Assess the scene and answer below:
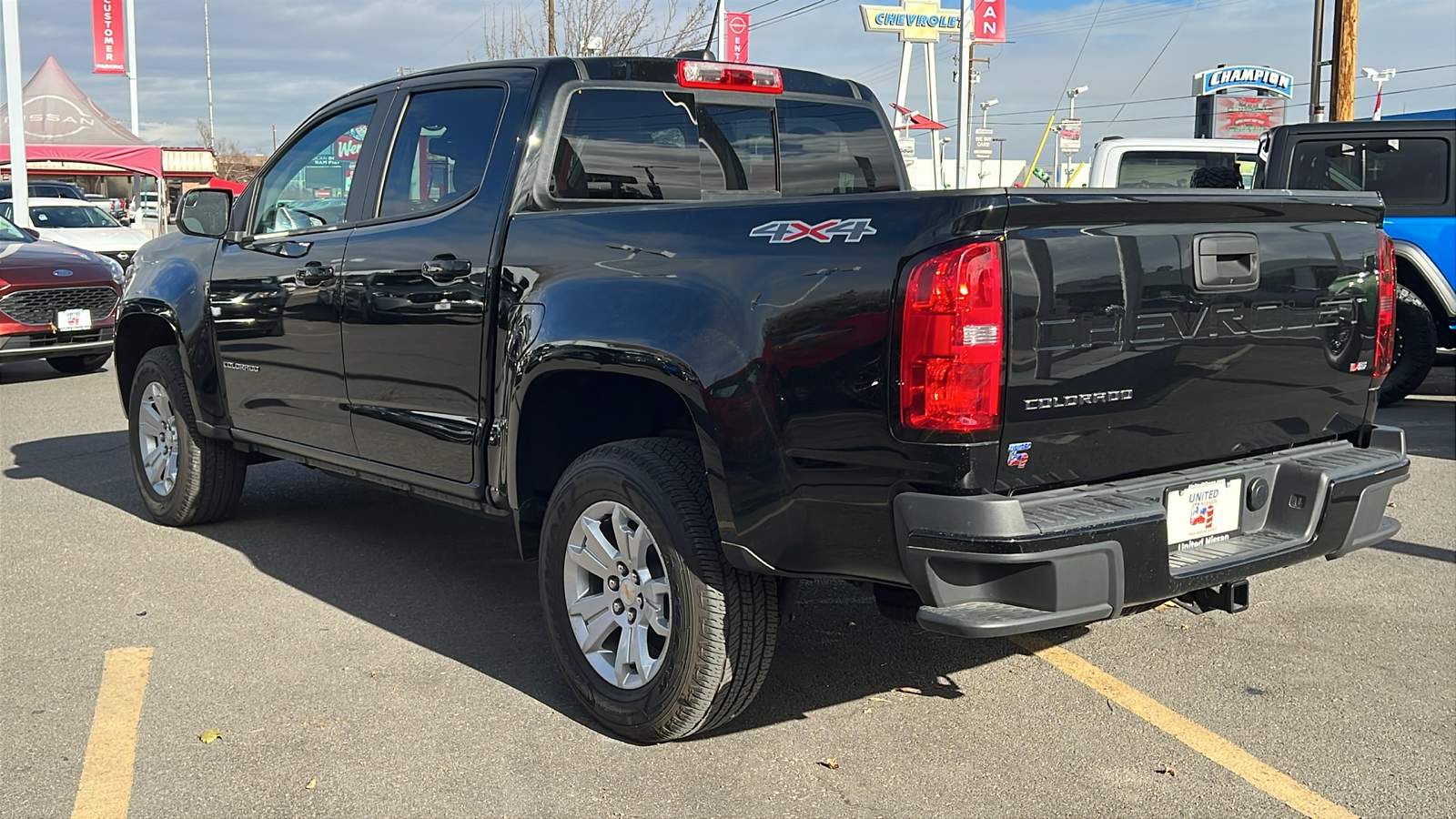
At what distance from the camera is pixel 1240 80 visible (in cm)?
2609

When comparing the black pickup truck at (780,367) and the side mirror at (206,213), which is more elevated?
the side mirror at (206,213)

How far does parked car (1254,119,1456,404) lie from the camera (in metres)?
9.29

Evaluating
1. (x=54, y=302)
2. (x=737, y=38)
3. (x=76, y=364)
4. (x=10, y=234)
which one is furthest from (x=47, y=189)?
(x=54, y=302)

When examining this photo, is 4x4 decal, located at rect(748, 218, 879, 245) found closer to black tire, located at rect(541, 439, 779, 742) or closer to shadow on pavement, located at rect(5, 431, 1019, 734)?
black tire, located at rect(541, 439, 779, 742)

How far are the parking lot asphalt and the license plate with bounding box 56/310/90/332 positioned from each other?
6.64 metres

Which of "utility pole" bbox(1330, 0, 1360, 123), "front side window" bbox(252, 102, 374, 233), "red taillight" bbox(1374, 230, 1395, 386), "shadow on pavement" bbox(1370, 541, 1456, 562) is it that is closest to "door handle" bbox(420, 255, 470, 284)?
"front side window" bbox(252, 102, 374, 233)

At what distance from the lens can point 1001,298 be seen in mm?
2965

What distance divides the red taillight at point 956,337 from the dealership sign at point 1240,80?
948 inches

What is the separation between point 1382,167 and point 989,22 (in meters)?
19.4

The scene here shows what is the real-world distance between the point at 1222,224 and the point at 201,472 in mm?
4787

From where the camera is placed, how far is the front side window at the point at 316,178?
515 cm

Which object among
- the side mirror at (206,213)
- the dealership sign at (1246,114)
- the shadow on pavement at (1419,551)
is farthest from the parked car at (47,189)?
the shadow on pavement at (1419,551)

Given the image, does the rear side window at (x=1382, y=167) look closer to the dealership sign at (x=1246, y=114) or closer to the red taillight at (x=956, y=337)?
the red taillight at (x=956, y=337)

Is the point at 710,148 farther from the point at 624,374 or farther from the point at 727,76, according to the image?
the point at 624,374
